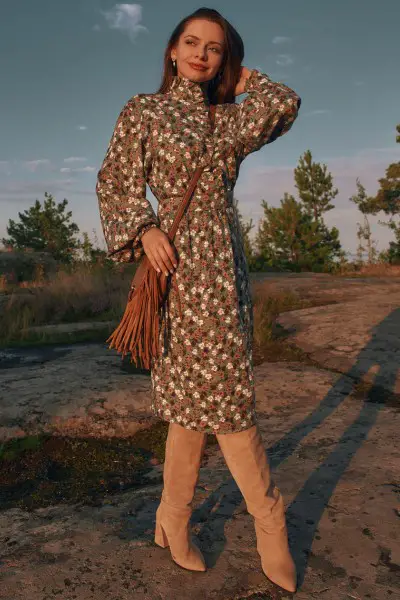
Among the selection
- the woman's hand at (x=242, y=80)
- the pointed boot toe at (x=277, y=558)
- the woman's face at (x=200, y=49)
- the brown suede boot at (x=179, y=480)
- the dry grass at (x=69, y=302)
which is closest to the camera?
the pointed boot toe at (x=277, y=558)

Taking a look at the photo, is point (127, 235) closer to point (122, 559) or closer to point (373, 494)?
point (122, 559)

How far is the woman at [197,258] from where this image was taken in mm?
1891

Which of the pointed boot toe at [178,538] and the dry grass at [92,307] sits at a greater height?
the dry grass at [92,307]

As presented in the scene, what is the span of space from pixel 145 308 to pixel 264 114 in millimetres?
898

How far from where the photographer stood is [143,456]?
2.96m

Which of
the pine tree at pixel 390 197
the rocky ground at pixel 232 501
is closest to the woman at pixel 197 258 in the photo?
the rocky ground at pixel 232 501

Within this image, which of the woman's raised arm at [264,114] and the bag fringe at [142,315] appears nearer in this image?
the bag fringe at [142,315]

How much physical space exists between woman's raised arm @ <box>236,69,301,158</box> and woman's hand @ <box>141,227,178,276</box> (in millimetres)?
531

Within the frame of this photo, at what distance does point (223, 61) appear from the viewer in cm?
223

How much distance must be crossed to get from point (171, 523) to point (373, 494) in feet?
2.95

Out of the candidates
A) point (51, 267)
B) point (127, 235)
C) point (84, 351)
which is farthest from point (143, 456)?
point (51, 267)

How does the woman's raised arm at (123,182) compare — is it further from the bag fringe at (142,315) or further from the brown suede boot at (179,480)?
the brown suede boot at (179,480)

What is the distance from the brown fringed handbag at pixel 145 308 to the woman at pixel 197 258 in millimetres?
49

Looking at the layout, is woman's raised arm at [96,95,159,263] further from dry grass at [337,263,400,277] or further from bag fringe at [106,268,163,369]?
dry grass at [337,263,400,277]
